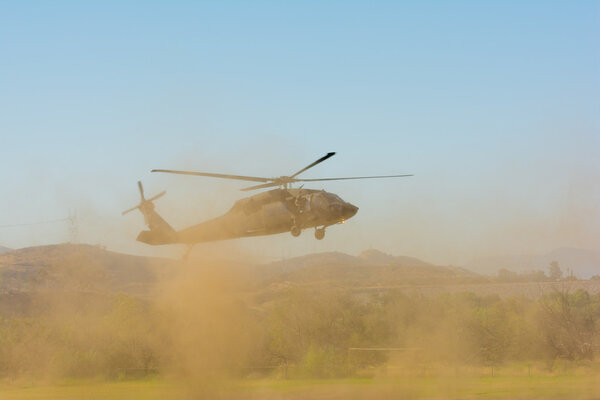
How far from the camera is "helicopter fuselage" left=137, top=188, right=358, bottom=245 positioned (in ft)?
106

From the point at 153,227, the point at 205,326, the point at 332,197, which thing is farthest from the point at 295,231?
the point at 205,326

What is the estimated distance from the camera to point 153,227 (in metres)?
38.7

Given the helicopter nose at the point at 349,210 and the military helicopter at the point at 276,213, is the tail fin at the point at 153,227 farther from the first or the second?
the helicopter nose at the point at 349,210

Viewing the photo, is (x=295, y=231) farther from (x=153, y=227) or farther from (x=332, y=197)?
(x=153, y=227)

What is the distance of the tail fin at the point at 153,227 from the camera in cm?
3734

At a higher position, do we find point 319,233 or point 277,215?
point 277,215

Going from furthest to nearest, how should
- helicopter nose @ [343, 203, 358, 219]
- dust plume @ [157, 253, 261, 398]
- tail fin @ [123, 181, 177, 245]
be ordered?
dust plume @ [157, 253, 261, 398] → tail fin @ [123, 181, 177, 245] → helicopter nose @ [343, 203, 358, 219]

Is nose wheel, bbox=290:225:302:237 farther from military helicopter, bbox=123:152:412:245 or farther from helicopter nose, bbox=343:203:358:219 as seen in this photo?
helicopter nose, bbox=343:203:358:219

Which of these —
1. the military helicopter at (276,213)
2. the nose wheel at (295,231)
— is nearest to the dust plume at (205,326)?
the military helicopter at (276,213)

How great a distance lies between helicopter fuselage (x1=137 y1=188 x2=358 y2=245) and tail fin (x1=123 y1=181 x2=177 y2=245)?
1869mm

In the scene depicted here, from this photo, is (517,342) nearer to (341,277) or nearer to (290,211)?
(290,211)

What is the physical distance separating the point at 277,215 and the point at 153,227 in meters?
9.72

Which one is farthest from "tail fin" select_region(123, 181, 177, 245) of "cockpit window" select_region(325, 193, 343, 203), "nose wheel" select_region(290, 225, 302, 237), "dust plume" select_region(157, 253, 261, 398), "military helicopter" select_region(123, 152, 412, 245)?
"dust plume" select_region(157, 253, 261, 398)

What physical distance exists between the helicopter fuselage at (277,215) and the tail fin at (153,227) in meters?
Answer: 1.87
